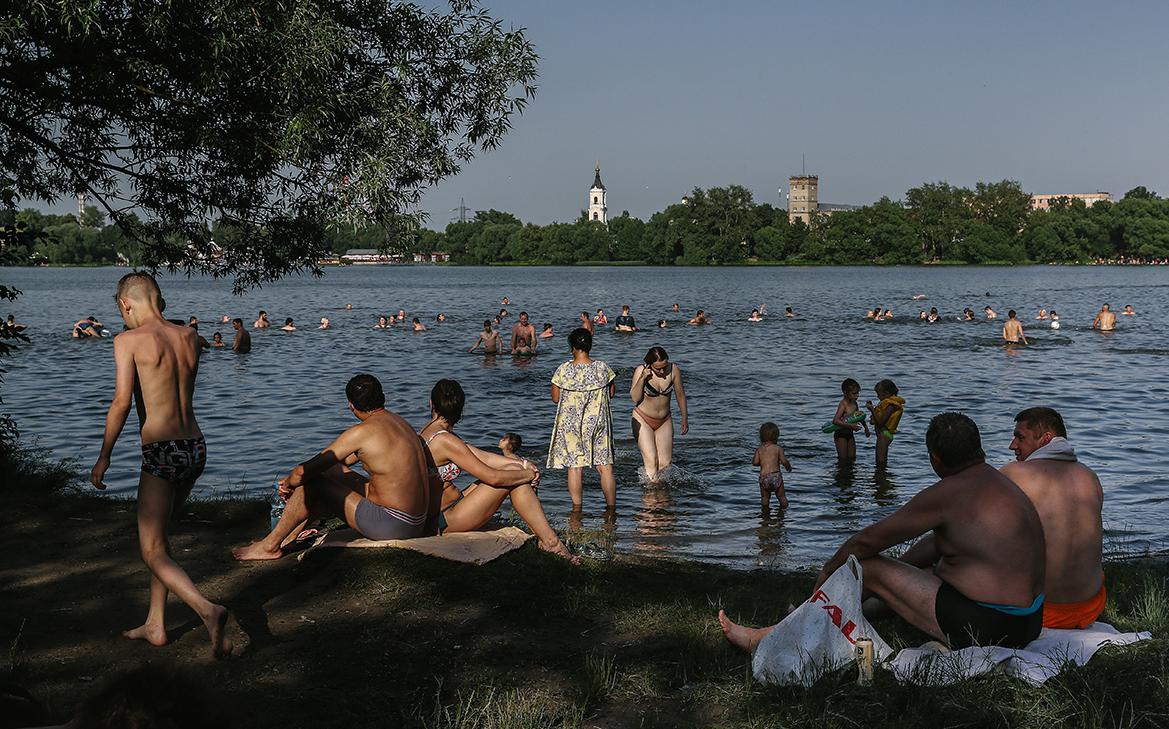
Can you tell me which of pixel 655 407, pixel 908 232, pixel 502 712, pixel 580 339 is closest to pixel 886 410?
pixel 655 407

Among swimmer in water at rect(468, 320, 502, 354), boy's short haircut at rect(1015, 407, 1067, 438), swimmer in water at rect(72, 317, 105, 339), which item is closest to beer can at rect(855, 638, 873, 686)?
boy's short haircut at rect(1015, 407, 1067, 438)

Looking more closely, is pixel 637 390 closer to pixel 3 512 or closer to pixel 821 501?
pixel 821 501

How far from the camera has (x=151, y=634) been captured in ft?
17.9

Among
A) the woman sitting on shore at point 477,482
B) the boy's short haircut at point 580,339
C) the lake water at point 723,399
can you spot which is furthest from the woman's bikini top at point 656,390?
the woman sitting on shore at point 477,482

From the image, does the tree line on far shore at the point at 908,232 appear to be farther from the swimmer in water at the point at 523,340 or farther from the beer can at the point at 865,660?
the beer can at the point at 865,660

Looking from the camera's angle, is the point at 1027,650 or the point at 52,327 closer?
the point at 1027,650

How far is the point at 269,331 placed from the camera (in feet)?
139

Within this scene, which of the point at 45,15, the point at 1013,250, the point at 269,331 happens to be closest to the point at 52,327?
the point at 269,331

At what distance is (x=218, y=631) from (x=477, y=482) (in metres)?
2.86

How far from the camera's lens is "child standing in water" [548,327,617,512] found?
10484 mm

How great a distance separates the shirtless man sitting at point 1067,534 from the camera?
5.70m

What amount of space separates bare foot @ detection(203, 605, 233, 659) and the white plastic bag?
8.80 feet

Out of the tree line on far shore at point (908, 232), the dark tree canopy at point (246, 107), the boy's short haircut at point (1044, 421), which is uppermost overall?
the tree line on far shore at point (908, 232)

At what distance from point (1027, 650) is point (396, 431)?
4006 mm
